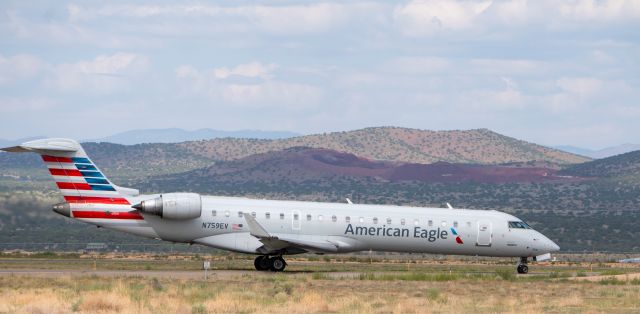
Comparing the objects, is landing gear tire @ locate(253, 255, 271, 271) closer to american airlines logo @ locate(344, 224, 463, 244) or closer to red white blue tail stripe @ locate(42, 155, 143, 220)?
american airlines logo @ locate(344, 224, 463, 244)

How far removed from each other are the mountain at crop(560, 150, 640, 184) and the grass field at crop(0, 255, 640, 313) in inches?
4178

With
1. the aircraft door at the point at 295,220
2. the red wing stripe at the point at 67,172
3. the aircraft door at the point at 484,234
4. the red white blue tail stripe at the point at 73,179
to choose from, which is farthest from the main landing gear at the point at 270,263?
the aircraft door at the point at 484,234

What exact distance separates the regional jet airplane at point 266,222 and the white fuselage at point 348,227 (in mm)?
38

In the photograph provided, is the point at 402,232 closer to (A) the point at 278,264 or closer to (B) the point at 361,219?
(B) the point at 361,219

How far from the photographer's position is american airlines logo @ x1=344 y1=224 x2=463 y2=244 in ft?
148

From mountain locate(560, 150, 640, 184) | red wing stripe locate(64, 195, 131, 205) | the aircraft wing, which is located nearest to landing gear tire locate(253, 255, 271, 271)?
the aircraft wing

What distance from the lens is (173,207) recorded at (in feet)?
143

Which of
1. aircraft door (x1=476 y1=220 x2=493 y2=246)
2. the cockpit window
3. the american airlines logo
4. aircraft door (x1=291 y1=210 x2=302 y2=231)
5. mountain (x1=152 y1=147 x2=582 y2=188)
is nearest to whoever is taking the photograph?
aircraft door (x1=291 y1=210 x2=302 y2=231)

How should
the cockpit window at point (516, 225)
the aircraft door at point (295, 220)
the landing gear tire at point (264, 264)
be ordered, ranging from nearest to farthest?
the aircraft door at point (295, 220), the landing gear tire at point (264, 264), the cockpit window at point (516, 225)

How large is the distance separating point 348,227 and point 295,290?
1085 centimetres

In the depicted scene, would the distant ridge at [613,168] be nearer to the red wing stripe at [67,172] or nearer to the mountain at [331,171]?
the mountain at [331,171]

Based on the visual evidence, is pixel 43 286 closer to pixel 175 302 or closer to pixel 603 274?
pixel 175 302

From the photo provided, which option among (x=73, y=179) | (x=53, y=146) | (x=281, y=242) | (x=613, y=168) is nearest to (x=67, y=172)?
(x=73, y=179)

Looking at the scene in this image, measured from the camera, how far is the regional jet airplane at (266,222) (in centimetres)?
4316
